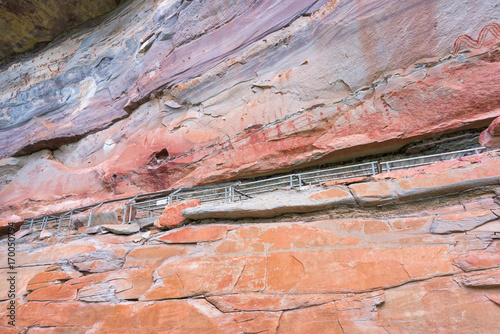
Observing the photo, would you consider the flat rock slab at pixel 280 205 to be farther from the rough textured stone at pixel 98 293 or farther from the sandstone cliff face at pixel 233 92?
the sandstone cliff face at pixel 233 92

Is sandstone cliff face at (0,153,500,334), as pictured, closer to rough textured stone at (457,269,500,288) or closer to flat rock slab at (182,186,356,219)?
rough textured stone at (457,269,500,288)

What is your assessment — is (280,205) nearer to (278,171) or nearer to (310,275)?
(310,275)

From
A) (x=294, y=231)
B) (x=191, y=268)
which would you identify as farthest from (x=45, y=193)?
(x=294, y=231)

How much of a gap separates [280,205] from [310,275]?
1123 millimetres

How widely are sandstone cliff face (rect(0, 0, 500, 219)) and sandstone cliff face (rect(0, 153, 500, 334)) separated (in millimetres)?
2586

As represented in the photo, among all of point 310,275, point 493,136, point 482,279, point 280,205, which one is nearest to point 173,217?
point 280,205

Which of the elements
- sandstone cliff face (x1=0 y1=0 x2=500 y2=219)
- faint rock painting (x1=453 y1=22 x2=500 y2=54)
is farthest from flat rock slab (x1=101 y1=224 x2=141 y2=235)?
faint rock painting (x1=453 y1=22 x2=500 y2=54)

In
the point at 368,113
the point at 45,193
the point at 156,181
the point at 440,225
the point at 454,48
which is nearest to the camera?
the point at 440,225

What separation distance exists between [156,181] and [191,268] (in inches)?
226

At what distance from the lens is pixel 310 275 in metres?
3.03

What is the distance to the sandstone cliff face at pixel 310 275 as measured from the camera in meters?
2.45

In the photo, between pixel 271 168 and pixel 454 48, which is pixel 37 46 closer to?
pixel 271 168

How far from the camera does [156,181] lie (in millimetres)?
8867

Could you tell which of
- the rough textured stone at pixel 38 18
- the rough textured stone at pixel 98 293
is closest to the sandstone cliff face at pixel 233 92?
the rough textured stone at pixel 38 18
